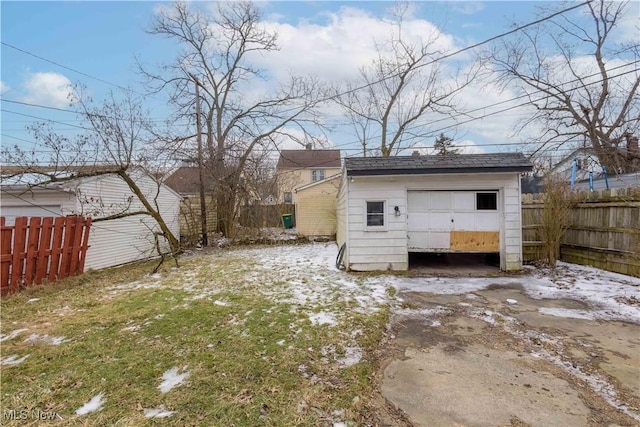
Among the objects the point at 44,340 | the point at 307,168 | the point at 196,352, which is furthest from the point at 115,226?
the point at 307,168

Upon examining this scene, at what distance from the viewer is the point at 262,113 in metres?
17.3

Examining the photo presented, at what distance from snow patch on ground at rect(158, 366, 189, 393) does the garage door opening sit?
592 centimetres

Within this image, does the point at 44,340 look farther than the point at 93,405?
Yes

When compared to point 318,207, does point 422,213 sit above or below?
below

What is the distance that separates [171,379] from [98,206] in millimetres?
8661

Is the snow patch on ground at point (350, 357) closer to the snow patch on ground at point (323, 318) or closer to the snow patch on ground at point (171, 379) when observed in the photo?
the snow patch on ground at point (323, 318)

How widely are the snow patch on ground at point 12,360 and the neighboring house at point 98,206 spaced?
6.18 m

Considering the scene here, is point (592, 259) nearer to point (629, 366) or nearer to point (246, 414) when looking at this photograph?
point (629, 366)

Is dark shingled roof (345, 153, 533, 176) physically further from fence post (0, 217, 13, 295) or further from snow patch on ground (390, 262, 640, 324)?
fence post (0, 217, 13, 295)

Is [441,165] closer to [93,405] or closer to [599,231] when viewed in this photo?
[599,231]

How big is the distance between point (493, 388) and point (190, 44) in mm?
19976

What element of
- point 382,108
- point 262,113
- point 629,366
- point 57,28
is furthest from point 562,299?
point 382,108

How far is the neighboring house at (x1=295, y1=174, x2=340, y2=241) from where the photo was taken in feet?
57.2

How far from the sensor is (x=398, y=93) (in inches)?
765
